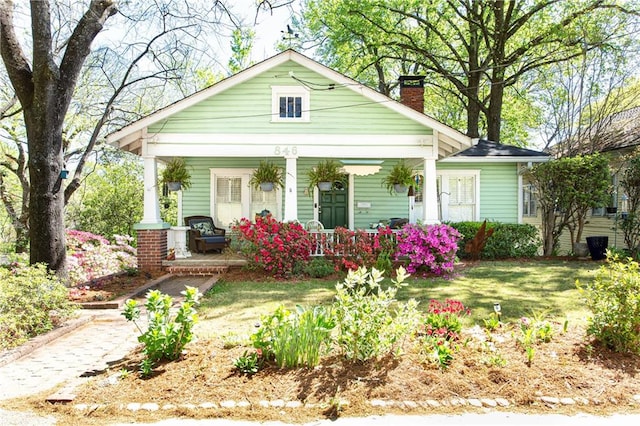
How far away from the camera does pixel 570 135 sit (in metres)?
14.1

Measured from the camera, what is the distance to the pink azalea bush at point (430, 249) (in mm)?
9555

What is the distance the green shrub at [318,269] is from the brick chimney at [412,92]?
6.30 m

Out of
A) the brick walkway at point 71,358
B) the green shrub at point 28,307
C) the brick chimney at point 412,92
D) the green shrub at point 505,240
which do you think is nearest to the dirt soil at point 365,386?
the brick walkway at point 71,358

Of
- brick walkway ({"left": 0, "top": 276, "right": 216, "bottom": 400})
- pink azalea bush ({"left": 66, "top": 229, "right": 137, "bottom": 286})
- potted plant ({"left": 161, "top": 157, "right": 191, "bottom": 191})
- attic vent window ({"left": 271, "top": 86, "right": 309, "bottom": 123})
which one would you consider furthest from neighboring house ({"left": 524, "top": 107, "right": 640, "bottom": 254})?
pink azalea bush ({"left": 66, "top": 229, "right": 137, "bottom": 286})

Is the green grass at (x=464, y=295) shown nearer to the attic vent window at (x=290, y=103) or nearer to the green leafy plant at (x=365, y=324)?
the green leafy plant at (x=365, y=324)

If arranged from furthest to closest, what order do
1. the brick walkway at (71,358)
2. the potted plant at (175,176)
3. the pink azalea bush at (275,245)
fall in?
the potted plant at (175,176)
the pink azalea bush at (275,245)
the brick walkway at (71,358)

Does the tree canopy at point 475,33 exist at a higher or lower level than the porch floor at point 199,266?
higher

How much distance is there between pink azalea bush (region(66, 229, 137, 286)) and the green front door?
18.9 ft

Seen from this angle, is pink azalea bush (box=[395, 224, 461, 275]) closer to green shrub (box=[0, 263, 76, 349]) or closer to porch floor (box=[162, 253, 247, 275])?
porch floor (box=[162, 253, 247, 275])

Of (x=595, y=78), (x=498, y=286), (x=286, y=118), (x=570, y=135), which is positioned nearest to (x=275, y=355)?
(x=498, y=286)

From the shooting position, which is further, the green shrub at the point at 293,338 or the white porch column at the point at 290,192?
the white porch column at the point at 290,192

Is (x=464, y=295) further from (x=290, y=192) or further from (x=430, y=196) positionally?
(x=290, y=192)

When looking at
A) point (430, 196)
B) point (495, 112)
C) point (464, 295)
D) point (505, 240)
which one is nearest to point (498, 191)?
point (505, 240)

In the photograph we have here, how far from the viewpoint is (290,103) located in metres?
11.2
